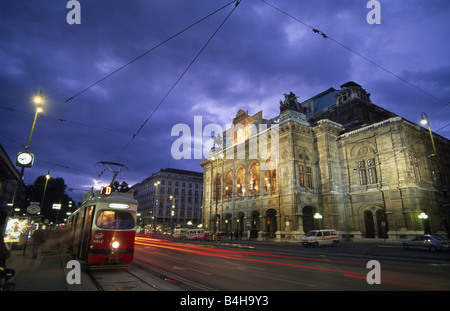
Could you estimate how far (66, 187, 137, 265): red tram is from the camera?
366 inches

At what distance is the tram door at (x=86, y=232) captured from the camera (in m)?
9.72

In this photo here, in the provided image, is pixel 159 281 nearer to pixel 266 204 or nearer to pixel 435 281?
pixel 435 281

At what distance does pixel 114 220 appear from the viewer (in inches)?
391

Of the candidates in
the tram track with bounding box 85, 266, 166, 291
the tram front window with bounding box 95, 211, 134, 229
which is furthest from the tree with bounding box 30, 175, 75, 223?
the tram track with bounding box 85, 266, 166, 291

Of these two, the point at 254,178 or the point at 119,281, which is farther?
the point at 254,178

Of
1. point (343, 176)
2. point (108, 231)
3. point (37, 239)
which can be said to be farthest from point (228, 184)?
point (108, 231)

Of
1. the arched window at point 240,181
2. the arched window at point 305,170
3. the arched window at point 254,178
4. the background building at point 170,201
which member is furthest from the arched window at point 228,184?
the background building at point 170,201

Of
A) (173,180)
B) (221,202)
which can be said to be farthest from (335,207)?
(173,180)

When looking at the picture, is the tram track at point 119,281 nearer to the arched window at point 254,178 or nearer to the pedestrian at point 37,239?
the pedestrian at point 37,239

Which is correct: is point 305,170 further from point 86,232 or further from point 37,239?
point 37,239

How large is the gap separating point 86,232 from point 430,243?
26074mm

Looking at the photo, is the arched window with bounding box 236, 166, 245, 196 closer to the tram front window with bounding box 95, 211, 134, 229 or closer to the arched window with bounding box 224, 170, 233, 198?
the arched window with bounding box 224, 170, 233, 198

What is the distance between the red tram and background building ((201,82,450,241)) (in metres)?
26.2

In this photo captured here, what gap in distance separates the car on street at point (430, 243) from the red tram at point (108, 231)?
24194 millimetres
